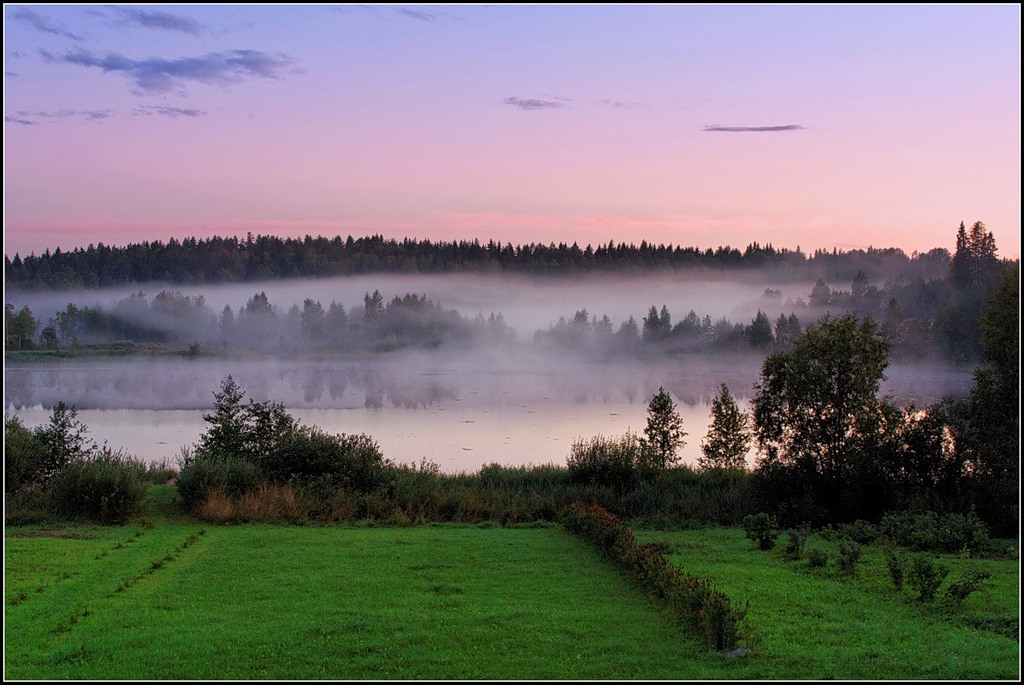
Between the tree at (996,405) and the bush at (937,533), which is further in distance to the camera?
the tree at (996,405)

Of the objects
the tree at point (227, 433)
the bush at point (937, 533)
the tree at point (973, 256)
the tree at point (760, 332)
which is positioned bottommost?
the bush at point (937, 533)

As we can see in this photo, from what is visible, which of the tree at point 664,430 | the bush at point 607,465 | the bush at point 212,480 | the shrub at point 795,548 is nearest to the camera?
the shrub at point 795,548

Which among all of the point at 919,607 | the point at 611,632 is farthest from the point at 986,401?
the point at 611,632

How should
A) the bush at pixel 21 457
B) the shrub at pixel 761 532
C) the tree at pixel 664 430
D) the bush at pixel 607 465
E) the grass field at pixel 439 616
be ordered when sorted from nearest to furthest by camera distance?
the grass field at pixel 439 616
the shrub at pixel 761 532
the bush at pixel 21 457
the bush at pixel 607 465
the tree at pixel 664 430

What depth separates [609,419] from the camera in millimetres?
44625

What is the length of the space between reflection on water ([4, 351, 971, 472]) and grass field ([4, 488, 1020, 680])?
15428 millimetres

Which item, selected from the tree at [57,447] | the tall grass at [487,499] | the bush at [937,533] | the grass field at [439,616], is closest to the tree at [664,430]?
the tall grass at [487,499]

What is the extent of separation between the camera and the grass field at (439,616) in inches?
289

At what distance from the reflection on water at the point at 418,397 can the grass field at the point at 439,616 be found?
15428mm

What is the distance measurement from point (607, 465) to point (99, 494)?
11.1 m

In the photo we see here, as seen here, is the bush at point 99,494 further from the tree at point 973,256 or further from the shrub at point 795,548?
the tree at point 973,256

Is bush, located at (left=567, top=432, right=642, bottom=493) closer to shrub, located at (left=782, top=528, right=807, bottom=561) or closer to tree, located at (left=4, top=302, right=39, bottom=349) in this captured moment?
shrub, located at (left=782, top=528, right=807, bottom=561)

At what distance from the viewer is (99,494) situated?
50.2 ft

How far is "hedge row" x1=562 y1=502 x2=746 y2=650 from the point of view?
25.6 ft
